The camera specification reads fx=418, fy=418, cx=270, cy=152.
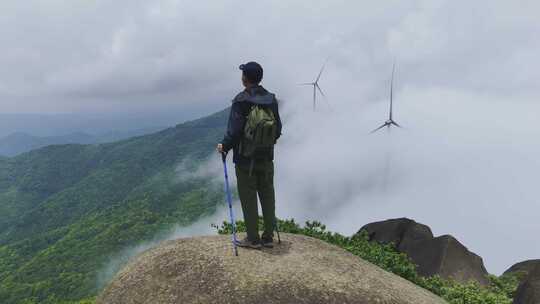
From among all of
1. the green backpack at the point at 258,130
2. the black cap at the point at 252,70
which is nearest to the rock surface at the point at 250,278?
the green backpack at the point at 258,130

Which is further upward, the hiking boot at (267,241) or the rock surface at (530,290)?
the hiking boot at (267,241)

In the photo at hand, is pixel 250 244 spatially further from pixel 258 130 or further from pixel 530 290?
pixel 530 290

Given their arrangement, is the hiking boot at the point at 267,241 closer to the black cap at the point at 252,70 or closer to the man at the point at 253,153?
the man at the point at 253,153

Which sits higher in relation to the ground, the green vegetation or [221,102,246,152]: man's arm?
[221,102,246,152]: man's arm

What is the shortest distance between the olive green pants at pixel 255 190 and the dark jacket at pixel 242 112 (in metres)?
0.26

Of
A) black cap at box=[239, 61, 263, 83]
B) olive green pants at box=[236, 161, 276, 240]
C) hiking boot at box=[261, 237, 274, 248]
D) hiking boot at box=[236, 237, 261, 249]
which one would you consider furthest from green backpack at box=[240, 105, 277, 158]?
hiking boot at box=[261, 237, 274, 248]

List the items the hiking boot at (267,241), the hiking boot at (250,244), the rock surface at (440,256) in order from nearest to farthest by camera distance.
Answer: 1. the hiking boot at (250,244)
2. the hiking boot at (267,241)
3. the rock surface at (440,256)

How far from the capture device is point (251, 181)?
403 inches

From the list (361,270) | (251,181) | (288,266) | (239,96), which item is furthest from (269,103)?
(361,270)

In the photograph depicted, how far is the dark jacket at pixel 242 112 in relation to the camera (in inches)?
384

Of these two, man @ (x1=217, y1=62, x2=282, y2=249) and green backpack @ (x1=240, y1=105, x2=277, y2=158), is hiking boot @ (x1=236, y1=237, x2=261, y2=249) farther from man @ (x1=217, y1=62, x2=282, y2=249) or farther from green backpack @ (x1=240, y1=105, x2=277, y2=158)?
green backpack @ (x1=240, y1=105, x2=277, y2=158)

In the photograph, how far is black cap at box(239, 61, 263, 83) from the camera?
9.97 m

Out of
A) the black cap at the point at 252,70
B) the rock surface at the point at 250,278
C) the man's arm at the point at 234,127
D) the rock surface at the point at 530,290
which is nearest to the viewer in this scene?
the rock surface at the point at 250,278

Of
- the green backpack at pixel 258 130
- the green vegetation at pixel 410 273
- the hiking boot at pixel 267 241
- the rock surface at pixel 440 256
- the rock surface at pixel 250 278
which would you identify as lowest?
the rock surface at pixel 440 256
